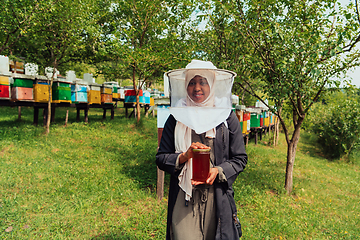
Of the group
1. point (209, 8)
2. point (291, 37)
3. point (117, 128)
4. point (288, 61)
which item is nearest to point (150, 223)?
point (288, 61)

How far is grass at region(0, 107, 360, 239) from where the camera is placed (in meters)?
4.05

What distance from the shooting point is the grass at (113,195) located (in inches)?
160

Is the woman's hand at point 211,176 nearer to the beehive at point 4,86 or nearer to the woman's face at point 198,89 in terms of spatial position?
the woman's face at point 198,89

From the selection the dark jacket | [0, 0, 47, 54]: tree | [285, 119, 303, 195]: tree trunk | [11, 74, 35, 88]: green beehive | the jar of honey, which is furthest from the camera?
[11, 74, 35, 88]: green beehive

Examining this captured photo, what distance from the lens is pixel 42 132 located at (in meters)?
8.90

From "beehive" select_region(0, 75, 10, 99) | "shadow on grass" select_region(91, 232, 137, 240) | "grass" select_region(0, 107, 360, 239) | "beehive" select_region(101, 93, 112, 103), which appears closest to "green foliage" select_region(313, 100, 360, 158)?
"grass" select_region(0, 107, 360, 239)

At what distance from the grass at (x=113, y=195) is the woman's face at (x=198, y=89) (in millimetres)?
2979

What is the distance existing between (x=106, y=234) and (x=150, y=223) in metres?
0.81

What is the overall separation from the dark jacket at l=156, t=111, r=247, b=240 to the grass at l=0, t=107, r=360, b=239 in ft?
8.13

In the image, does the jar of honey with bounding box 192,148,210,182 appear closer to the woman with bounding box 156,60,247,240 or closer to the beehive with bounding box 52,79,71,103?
the woman with bounding box 156,60,247,240

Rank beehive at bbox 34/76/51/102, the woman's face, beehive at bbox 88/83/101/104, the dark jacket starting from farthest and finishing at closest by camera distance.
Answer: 1. beehive at bbox 88/83/101/104
2. beehive at bbox 34/76/51/102
3. the woman's face
4. the dark jacket

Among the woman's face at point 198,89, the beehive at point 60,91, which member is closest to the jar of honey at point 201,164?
the woman's face at point 198,89

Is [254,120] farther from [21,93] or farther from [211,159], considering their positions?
[211,159]

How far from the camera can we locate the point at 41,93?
8.67 m
